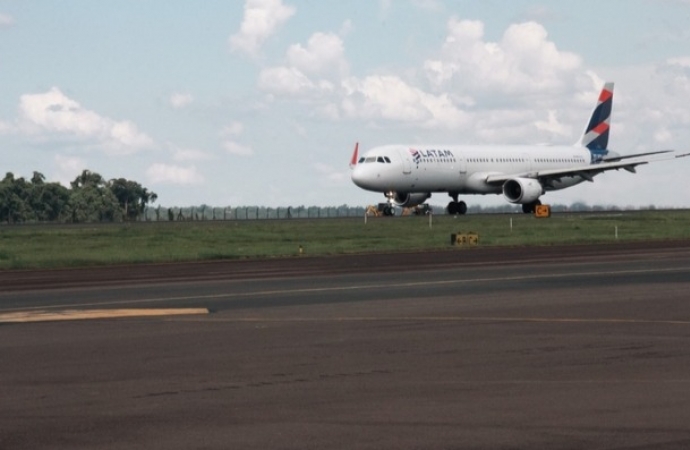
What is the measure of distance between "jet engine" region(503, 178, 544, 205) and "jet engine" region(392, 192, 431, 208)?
472 centimetres

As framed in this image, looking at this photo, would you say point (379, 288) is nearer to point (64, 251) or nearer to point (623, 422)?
point (623, 422)

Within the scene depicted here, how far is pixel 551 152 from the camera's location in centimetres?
8712

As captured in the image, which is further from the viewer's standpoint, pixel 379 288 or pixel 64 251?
pixel 64 251

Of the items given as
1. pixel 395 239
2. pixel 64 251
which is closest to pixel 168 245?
pixel 64 251

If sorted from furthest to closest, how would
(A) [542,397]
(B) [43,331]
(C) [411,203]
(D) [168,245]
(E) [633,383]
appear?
1. (C) [411,203]
2. (D) [168,245]
3. (B) [43,331]
4. (E) [633,383]
5. (A) [542,397]

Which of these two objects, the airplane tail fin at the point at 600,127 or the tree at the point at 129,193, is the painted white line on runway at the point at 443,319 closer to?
the airplane tail fin at the point at 600,127

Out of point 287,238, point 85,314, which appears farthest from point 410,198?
point 85,314

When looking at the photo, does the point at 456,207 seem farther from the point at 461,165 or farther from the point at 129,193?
the point at 129,193

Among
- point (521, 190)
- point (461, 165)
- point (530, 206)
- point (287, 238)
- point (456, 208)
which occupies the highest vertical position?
point (461, 165)

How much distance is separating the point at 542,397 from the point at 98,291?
61.1 ft

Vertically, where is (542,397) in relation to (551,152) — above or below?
below

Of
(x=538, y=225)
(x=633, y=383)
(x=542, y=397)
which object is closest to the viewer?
(x=542, y=397)

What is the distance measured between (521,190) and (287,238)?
27391 millimetres

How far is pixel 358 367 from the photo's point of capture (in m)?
16.1
